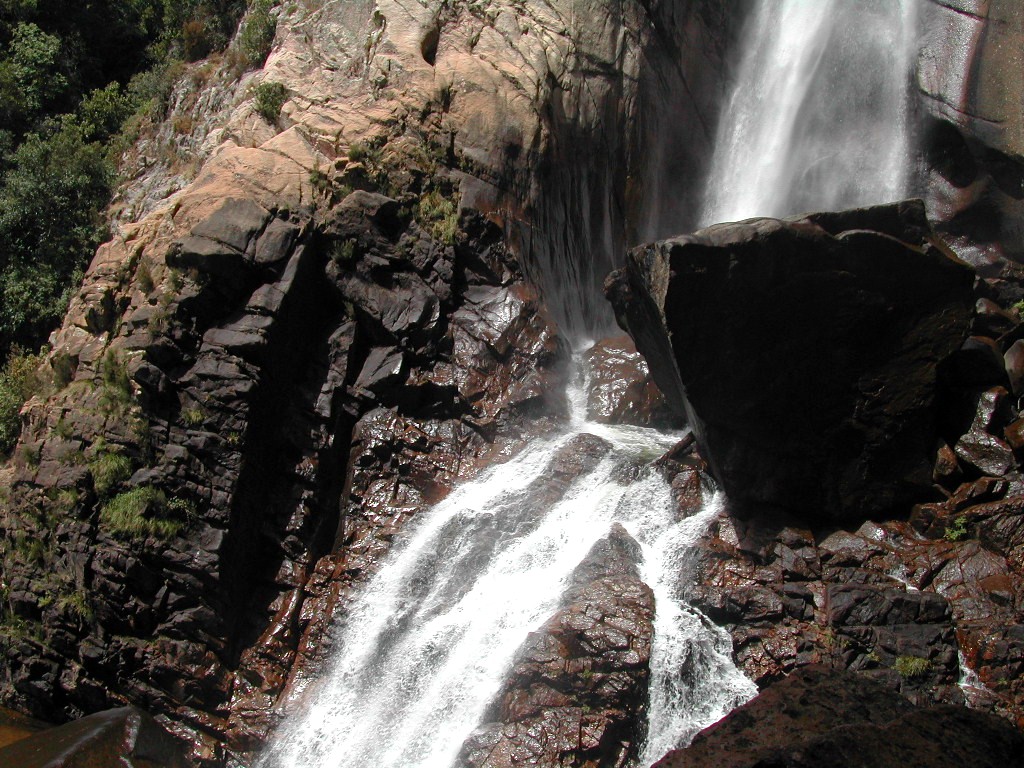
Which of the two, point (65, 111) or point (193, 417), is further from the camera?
point (65, 111)

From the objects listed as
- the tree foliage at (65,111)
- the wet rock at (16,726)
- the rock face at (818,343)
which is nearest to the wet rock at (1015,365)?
the rock face at (818,343)

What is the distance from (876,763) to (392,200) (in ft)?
43.3

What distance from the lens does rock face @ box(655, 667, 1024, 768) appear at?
5.79 metres

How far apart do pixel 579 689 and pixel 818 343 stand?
6.19 m

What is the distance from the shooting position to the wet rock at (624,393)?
16.2 metres

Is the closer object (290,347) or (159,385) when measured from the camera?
(159,385)

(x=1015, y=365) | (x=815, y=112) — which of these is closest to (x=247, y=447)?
(x=1015, y=365)

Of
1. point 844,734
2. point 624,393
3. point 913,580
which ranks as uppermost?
point 624,393

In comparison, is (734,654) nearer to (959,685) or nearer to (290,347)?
(959,685)

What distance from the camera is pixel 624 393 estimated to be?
16.4 metres

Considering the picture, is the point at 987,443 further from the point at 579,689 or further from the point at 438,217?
the point at 438,217

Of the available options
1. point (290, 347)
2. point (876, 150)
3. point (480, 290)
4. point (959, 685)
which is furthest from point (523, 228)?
point (959, 685)

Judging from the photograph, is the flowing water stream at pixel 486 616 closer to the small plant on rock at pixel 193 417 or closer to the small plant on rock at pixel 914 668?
the small plant on rock at pixel 914 668

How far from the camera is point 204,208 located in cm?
1445
